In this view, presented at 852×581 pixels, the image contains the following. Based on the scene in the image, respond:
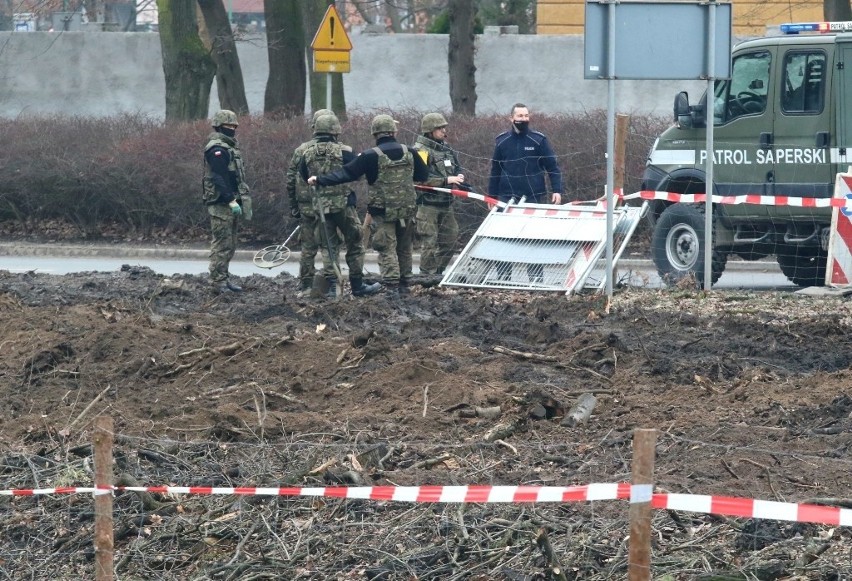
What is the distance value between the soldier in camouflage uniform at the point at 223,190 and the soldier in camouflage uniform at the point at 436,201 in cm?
190

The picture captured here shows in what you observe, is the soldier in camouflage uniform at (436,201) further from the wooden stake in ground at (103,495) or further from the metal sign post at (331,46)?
the wooden stake in ground at (103,495)

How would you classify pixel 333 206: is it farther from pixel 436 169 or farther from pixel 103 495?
pixel 103 495

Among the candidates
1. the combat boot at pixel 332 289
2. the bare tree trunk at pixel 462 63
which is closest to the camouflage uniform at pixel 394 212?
the combat boot at pixel 332 289

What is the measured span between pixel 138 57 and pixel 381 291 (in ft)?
68.4

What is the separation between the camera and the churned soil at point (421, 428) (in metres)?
5.50

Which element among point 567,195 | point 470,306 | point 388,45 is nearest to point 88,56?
point 388,45

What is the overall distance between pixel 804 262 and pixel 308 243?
5.09 metres

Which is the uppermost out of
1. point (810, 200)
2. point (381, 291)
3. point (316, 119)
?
point (316, 119)

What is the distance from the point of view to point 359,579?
5391mm

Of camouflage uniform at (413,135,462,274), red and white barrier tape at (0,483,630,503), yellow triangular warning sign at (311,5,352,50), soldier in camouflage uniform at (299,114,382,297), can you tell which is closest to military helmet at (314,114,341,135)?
soldier in camouflage uniform at (299,114,382,297)

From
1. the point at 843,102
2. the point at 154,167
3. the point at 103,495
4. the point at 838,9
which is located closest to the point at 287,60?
the point at 154,167

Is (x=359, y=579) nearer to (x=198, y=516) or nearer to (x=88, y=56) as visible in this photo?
(x=198, y=516)

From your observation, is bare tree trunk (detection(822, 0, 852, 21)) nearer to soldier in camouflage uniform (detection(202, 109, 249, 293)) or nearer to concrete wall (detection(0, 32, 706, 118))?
concrete wall (detection(0, 32, 706, 118))

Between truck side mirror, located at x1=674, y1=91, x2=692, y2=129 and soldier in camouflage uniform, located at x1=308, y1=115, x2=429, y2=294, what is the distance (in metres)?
2.68
